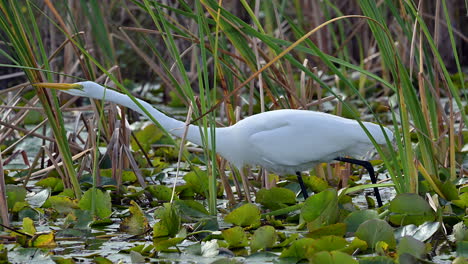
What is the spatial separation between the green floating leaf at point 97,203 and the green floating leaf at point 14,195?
264mm

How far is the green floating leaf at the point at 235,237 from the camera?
84.5 inches

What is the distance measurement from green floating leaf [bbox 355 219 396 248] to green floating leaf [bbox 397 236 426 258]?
0.48ft

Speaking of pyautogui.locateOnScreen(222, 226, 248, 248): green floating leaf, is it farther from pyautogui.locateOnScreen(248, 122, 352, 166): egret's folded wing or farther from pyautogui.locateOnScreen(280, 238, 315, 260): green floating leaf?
pyautogui.locateOnScreen(248, 122, 352, 166): egret's folded wing

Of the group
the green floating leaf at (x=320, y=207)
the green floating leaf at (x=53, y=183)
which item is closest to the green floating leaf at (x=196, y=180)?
the green floating leaf at (x=53, y=183)

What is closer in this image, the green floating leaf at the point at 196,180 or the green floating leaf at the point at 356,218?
the green floating leaf at the point at 356,218

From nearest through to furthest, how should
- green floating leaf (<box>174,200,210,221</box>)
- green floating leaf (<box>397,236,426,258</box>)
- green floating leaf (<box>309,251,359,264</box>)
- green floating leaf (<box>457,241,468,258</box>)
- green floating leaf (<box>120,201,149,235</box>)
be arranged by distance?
1. green floating leaf (<box>309,251,359,264</box>)
2. green floating leaf (<box>397,236,426,258</box>)
3. green floating leaf (<box>457,241,468,258</box>)
4. green floating leaf (<box>120,201,149,235</box>)
5. green floating leaf (<box>174,200,210,221</box>)

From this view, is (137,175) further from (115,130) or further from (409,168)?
(409,168)

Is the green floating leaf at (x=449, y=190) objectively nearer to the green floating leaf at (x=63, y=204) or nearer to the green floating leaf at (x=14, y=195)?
the green floating leaf at (x=63, y=204)

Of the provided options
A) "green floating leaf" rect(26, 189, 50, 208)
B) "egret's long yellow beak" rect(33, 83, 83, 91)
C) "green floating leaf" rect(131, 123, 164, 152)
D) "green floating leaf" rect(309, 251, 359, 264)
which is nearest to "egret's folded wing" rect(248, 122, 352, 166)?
"egret's long yellow beak" rect(33, 83, 83, 91)

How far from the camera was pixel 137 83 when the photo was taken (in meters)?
6.37

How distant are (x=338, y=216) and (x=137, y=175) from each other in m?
1.04

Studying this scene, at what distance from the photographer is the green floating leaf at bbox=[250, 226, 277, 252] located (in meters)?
2.12

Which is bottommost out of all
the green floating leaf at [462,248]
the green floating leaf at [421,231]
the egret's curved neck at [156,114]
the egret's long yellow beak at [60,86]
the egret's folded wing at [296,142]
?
the green floating leaf at [462,248]

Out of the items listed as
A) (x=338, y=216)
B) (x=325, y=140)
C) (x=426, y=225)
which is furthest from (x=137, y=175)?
(x=426, y=225)
